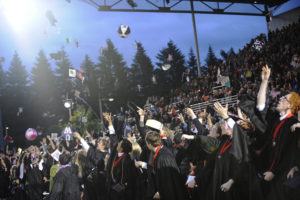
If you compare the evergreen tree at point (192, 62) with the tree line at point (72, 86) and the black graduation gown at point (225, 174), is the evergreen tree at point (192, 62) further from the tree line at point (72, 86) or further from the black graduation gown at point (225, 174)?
the black graduation gown at point (225, 174)

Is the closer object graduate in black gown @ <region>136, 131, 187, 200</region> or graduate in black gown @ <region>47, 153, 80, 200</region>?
graduate in black gown @ <region>136, 131, 187, 200</region>

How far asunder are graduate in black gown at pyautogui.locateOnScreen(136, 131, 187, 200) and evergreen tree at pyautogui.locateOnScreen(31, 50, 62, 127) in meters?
43.8

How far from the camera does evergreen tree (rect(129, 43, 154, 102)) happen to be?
52719 mm

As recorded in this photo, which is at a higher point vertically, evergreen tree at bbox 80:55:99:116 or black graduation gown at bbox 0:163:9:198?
evergreen tree at bbox 80:55:99:116

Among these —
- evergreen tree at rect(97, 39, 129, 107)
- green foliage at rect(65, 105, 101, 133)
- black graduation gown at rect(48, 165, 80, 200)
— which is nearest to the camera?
black graduation gown at rect(48, 165, 80, 200)

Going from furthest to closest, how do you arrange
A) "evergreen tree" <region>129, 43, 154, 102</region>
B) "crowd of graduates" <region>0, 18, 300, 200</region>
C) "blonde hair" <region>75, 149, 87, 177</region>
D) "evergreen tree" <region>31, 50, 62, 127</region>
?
1. "evergreen tree" <region>129, 43, 154, 102</region>
2. "evergreen tree" <region>31, 50, 62, 127</region>
3. "blonde hair" <region>75, 149, 87, 177</region>
4. "crowd of graduates" <region>0, 18, 300, 200</region>

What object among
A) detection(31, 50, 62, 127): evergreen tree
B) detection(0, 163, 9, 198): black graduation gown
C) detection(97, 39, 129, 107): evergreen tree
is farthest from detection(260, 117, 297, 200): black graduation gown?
detection(97, 39, 129, 107): evergreen tree

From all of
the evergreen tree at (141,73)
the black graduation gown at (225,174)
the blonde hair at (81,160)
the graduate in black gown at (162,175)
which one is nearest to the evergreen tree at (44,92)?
the evergreen tree at (141,73)

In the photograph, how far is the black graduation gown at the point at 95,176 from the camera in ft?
24.4

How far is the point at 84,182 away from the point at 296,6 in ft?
64.2

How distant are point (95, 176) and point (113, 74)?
152ft

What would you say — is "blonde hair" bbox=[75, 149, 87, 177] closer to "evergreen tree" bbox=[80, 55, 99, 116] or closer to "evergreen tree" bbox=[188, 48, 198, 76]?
"evergreen tree" bbox=[80, 55, 99, 116]

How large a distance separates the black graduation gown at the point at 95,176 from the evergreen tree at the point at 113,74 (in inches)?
1685

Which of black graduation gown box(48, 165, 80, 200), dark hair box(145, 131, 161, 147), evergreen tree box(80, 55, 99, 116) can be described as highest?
evergreen tree box(80, 55, 99, 116)
